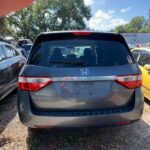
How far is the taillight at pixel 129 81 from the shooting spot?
164 inches

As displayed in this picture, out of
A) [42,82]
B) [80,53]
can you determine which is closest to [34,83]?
[42,82]

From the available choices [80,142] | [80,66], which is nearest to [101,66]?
[80,66]

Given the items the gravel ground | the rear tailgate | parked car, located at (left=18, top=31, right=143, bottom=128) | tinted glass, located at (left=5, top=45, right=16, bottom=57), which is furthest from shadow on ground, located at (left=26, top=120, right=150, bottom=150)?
tinted glass, located at (left=5, top=45, right=16, bottom=57)

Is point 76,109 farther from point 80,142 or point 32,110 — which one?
point 80,142

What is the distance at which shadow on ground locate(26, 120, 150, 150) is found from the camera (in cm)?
470

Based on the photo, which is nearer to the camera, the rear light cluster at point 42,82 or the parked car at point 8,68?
the rear light cluster at point 42,82

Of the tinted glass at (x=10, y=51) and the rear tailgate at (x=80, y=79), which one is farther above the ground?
the rear tailgate at (x=80, y=79)

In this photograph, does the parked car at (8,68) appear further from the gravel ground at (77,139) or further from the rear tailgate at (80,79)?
the rear tailgate at (80,79)

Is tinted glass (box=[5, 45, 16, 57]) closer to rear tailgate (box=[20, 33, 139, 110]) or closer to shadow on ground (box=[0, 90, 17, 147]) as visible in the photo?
shadow on ground (box=[0, 90, 17, 147])

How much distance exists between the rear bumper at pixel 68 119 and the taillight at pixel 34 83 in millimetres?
108

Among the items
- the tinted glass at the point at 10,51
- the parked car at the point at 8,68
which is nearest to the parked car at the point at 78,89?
the parked car at the point at 8,68

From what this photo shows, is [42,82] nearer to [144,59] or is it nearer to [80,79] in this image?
[80,79]

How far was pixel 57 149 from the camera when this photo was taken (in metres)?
4.62

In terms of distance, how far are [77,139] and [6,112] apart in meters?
2.33
